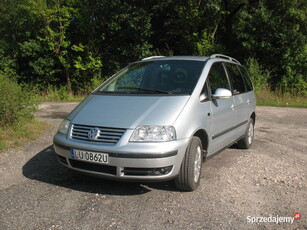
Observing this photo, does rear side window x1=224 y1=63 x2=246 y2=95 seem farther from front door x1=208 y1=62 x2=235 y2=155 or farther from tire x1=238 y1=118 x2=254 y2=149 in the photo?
tire x1=238 y1=118 x2=254 y2=149

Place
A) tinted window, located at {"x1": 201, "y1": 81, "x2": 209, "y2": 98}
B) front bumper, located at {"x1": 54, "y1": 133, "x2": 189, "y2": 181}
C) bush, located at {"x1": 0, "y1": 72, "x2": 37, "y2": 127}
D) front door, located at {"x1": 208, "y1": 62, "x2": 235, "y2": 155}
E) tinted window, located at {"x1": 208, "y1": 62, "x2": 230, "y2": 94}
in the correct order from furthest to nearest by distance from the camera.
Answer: bush, located at {"x1": 0, "y1": 72, "x2": 37, "y2": 127} → tinted window, located at {"x1": 208, "y1": 62, "x2": 230, "y2": 94} → front door, located at {"x1": 208, "y1": 62, "x2": 235, "y2": 155} → tinted window, located at {"x1": 201, "y1": 81, "x2": 209, "y2": 98} → front bumper, located at {"x1": 54, "y1": 133, "x2": 189, "y2": 181}

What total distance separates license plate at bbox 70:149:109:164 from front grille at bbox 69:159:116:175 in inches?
4.0

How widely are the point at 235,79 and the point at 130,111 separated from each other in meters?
2.48

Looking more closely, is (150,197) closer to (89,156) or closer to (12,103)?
(89,156)

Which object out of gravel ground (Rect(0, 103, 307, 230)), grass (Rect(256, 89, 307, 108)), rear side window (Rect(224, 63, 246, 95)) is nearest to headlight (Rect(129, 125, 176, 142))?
gravel ground (Rect(0, 103, 307, 230))

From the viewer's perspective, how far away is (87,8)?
1778cm

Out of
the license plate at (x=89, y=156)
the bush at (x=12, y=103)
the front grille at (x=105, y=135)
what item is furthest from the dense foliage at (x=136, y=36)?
the license plate at (x=89, y=156)

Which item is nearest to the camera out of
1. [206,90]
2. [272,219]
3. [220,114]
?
[272,219]

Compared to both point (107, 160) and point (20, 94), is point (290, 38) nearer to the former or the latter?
point (20, 94)

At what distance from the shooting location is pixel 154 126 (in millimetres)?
3182

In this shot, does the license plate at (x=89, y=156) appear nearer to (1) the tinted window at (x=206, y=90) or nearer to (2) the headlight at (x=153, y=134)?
(2) the headlight at (x=153, y=134)

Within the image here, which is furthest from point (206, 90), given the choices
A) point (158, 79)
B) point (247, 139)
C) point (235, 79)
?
point (247, 139)

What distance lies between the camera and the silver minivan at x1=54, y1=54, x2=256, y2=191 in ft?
10.3

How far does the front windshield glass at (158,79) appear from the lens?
3.94m
